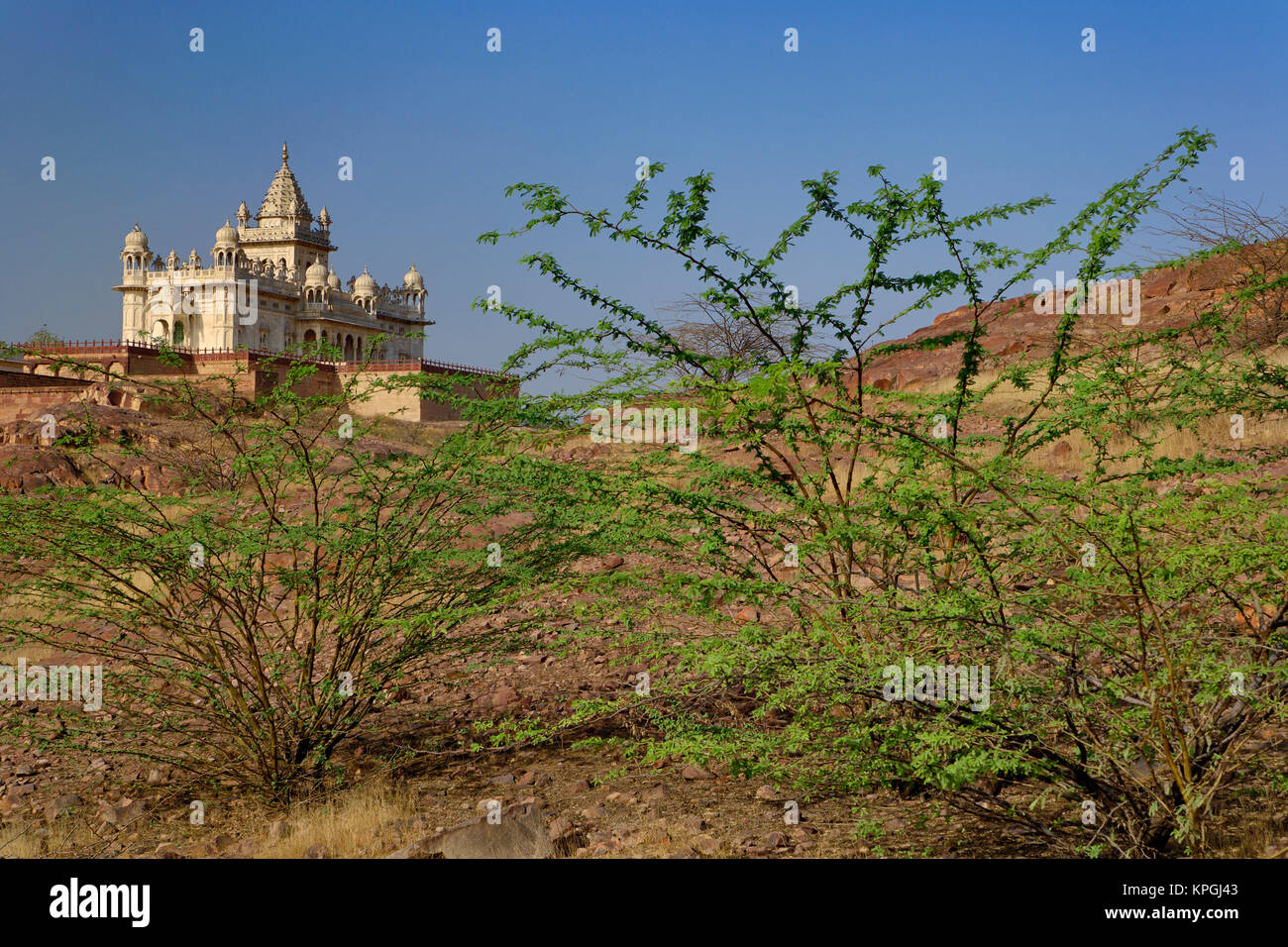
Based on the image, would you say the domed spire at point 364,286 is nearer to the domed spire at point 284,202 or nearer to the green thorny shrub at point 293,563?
the domed spire at point 284,202

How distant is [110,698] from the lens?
8109mm

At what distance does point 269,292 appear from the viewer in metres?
64.6

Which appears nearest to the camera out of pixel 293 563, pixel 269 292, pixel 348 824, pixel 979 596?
pixel 979 596

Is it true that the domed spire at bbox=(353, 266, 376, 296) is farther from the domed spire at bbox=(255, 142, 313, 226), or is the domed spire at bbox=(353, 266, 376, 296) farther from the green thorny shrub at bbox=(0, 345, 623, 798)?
the green thorny shrub at bbox=(0, 345, 623, 798)

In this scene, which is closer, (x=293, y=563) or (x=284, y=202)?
(x=293, y=563)

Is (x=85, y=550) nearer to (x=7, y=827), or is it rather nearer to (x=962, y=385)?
(x=7, y=827)

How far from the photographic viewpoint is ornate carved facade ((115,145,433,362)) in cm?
6391

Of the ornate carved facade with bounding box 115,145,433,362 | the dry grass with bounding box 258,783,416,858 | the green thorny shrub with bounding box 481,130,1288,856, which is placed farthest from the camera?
the ornate carved facade with bounding box 115,145,433,362

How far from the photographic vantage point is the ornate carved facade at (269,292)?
63906 mm

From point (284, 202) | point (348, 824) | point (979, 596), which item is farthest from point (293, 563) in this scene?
point (284, 202)

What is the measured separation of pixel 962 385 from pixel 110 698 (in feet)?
20.8

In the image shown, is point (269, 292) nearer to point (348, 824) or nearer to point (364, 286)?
point (364, 286)

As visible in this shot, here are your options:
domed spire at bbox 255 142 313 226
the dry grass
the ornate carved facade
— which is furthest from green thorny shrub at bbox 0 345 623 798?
domed spire at bbox 255 142 313 226
